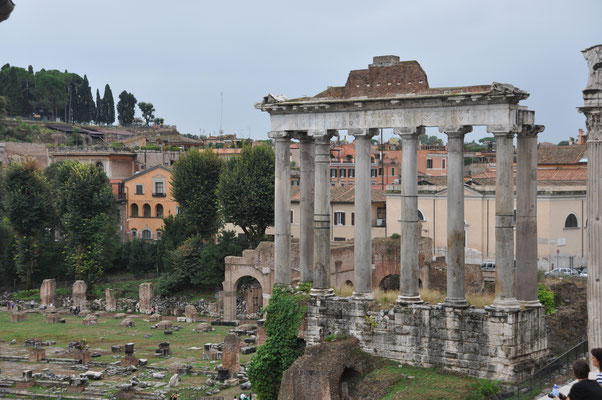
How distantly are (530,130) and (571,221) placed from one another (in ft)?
65.9

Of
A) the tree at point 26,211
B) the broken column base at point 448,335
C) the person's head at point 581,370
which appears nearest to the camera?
the person's head at point 581,370

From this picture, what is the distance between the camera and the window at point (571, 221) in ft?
133

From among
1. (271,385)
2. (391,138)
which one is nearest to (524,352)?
(271,385)

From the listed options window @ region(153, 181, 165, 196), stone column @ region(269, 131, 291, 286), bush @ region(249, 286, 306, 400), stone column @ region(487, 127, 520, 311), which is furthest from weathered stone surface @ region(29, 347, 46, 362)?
window @ region(153, 181, 165, 196)

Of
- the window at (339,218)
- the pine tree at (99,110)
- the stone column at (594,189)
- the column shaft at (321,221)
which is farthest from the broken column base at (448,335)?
the pine tree at (99,110)

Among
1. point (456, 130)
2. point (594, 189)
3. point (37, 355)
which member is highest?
point (456, 130)

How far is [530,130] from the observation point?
2220 centimetres

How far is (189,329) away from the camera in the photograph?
4338 cm

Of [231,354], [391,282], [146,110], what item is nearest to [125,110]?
[146,110]

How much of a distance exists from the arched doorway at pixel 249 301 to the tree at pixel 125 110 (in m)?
85.1

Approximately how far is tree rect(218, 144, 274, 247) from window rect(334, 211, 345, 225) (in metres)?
3.95

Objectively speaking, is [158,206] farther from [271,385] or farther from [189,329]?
[271,385]

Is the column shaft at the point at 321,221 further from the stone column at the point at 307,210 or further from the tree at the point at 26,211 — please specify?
the tree at the point at 26,211

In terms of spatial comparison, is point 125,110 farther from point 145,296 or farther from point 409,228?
A: point 409,228
